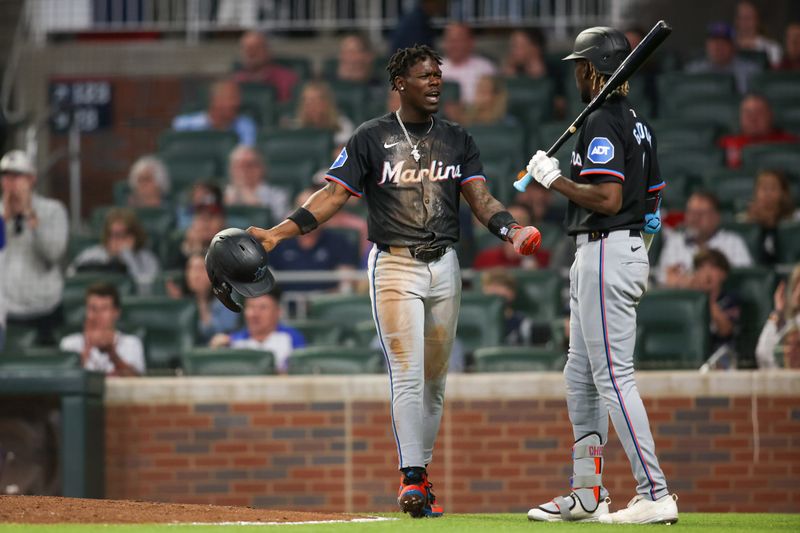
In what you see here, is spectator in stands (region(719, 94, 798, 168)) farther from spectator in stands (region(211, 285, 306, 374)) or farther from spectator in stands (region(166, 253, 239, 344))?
spectator in stands (region(166, 253, 239, 344))

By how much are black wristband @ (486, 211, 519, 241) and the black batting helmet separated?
764 mm

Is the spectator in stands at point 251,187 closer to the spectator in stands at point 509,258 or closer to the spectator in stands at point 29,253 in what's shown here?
the spectator in stands at point 29,253

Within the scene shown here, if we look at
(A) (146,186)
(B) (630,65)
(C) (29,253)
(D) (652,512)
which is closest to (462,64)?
(A) (146,186)

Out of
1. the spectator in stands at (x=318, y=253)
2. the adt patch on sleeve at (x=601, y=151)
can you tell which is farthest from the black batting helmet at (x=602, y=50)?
the spectator in stands at (x=318, y=253)

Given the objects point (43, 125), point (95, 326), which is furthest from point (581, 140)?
point (43, 125)

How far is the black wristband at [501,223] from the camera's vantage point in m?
6.27

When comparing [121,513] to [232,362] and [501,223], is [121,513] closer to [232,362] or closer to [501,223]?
[501,223]

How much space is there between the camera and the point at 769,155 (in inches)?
475

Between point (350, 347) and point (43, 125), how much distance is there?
540 centimetres

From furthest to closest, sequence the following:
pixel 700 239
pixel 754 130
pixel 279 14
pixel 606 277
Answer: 1. pixel 279 14
2. pixel 754 130
3. pixel 700 239
4. pixel 606 277

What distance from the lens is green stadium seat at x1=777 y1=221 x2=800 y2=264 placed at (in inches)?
412

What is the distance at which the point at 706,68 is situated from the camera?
45.3 feet

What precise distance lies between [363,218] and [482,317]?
2.22 metres

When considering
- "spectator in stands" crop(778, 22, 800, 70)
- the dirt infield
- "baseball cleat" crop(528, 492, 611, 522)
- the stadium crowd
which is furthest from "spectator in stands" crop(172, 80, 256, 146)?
"baseball cleat" crop(528, 492, 611, 522)
